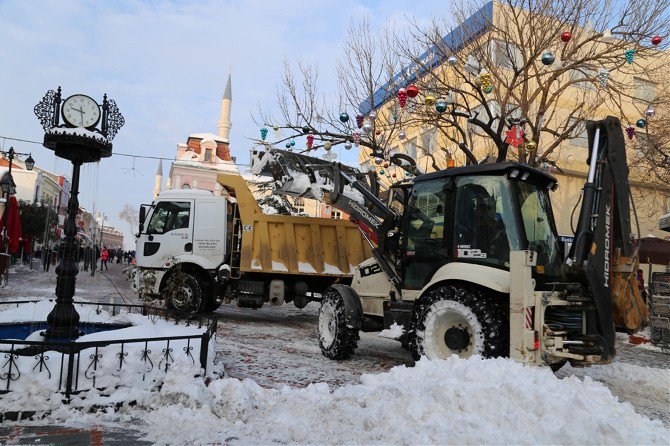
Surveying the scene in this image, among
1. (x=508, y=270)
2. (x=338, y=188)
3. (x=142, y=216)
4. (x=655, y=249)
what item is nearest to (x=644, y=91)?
(x=655, y=249)

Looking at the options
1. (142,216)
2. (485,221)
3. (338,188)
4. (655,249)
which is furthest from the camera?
(655,249)

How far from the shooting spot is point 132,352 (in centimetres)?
475

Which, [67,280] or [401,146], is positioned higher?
[401,146]

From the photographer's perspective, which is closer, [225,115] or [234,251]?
[234,251]

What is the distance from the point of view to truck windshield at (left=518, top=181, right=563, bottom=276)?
233 inches

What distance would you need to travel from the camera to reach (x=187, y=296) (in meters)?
10.8

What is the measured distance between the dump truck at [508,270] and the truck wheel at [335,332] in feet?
0.07

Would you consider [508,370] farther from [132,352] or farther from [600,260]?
[132,352]

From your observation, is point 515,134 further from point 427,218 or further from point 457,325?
point 457,325

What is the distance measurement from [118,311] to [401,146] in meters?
12.4

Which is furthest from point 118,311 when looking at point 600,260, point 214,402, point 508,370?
point 600,260

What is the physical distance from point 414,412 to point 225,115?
62.1 m

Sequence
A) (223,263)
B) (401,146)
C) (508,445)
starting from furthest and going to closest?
(401,146), (223,263), (508,445)

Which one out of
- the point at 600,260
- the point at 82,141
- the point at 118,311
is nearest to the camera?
the point at 600,260
